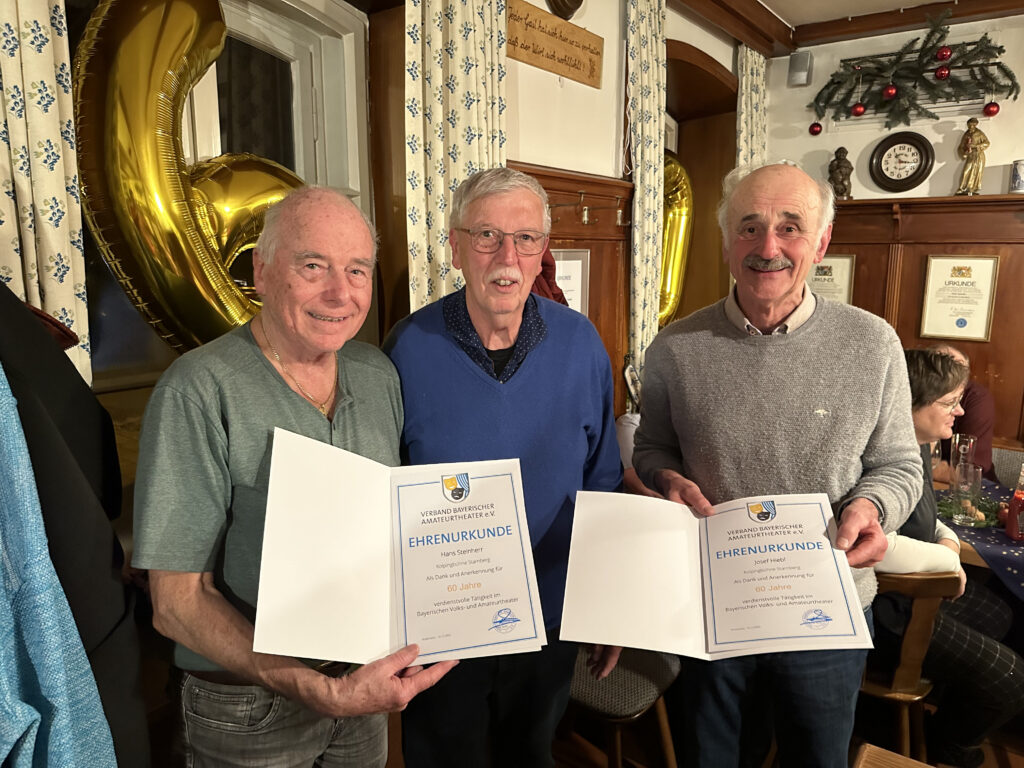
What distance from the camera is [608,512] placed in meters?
1.17

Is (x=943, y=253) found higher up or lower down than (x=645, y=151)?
lower down

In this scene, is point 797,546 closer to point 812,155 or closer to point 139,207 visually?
point 139,207

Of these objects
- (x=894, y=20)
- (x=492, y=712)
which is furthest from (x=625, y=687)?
(x=894, y=20)

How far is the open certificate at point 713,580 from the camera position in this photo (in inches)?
42.6

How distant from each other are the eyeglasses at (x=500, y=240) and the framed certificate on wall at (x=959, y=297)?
4.52 metres

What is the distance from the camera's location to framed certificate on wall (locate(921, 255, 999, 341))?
4.56 m

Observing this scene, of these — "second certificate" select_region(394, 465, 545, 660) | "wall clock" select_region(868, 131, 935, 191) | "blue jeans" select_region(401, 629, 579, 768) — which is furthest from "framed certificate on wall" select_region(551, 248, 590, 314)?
"wall clock" select_region(868, 131, 935, 191)

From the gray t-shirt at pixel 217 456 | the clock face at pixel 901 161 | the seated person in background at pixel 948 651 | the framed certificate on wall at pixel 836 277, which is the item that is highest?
the clock face at pixel 901 161

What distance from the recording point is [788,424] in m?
1.26

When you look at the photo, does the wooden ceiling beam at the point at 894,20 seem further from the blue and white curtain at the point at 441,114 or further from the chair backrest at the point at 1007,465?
the blue and white curtain at the point at 441,114

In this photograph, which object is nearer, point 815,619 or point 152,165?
point 815,619

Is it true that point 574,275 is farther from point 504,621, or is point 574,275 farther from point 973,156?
point 973,156

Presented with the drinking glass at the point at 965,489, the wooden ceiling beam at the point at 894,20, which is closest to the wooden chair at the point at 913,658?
the drinking glass at the point at 965,489

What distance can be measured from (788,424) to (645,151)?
2686 millimetres
